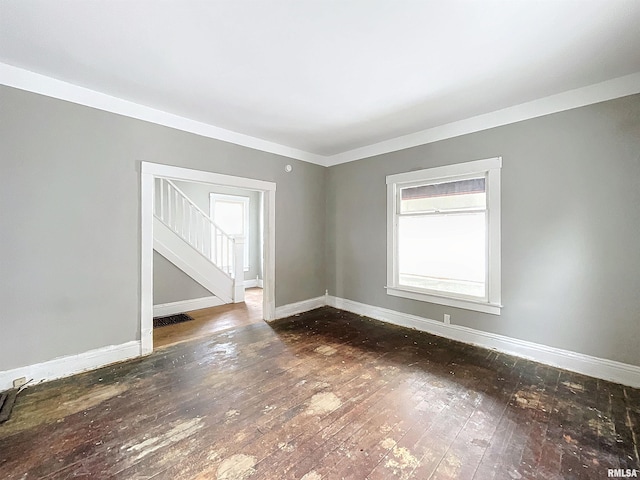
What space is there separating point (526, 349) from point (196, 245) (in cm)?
515

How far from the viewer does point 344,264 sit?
4766 mm

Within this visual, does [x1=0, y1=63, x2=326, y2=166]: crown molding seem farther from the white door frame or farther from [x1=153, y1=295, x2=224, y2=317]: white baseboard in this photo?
[x1=153, y1=295, x2=224, y2=317]: white baseboard

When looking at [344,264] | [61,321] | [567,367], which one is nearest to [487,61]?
[567,367]

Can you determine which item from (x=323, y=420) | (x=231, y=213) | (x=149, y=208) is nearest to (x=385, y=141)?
(x=149, y=208)

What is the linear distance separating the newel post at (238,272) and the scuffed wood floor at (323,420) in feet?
8.05

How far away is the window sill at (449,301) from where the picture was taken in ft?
10.5

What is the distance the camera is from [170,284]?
15.5 feet

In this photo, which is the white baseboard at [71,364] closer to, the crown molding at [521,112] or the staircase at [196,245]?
the staircase at [196,245]

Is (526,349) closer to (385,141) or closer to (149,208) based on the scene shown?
(385,141)

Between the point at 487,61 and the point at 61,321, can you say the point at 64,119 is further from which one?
the point at 487,61

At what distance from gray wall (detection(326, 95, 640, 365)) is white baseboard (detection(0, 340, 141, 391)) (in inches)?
148

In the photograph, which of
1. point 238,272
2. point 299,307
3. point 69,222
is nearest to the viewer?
point 69,222

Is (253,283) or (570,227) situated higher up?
(570,227)

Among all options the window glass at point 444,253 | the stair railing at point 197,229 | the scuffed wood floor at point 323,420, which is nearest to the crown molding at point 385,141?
the window glass at point 444,253
